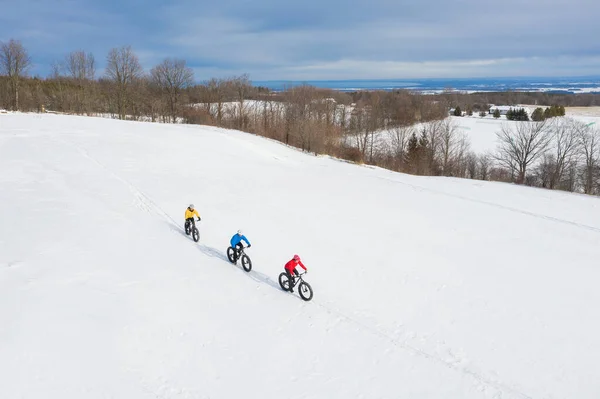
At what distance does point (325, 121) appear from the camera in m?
65.1

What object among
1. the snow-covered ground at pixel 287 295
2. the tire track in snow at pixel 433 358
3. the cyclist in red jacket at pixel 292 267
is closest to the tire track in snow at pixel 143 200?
the snow-covered ground at pixel 287 295

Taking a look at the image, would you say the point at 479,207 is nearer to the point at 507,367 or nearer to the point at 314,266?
the point at 314,266

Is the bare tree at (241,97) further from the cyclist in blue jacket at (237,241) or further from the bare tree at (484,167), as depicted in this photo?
the cyclist in blue jacket at (237,241)

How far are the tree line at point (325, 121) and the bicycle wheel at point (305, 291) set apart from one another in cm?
4088

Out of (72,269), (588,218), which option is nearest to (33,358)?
(72,269)

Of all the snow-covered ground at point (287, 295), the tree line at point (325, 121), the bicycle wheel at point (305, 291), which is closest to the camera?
the snow-covered ground at point (287, 295)

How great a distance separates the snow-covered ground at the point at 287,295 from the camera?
28.7 ft

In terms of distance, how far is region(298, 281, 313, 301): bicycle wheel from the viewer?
1196 centimetres

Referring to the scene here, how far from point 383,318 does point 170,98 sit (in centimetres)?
6599

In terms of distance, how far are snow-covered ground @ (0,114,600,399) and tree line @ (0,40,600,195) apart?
29.7m

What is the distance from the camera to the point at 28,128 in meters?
37.5

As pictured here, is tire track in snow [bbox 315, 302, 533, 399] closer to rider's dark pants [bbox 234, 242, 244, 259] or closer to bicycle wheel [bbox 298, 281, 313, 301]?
bicycle wheel [bbox 298, 281, 313, 301]

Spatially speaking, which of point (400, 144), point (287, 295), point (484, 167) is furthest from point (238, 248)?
point (400, 144)

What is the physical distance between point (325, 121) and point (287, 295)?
55384mm
